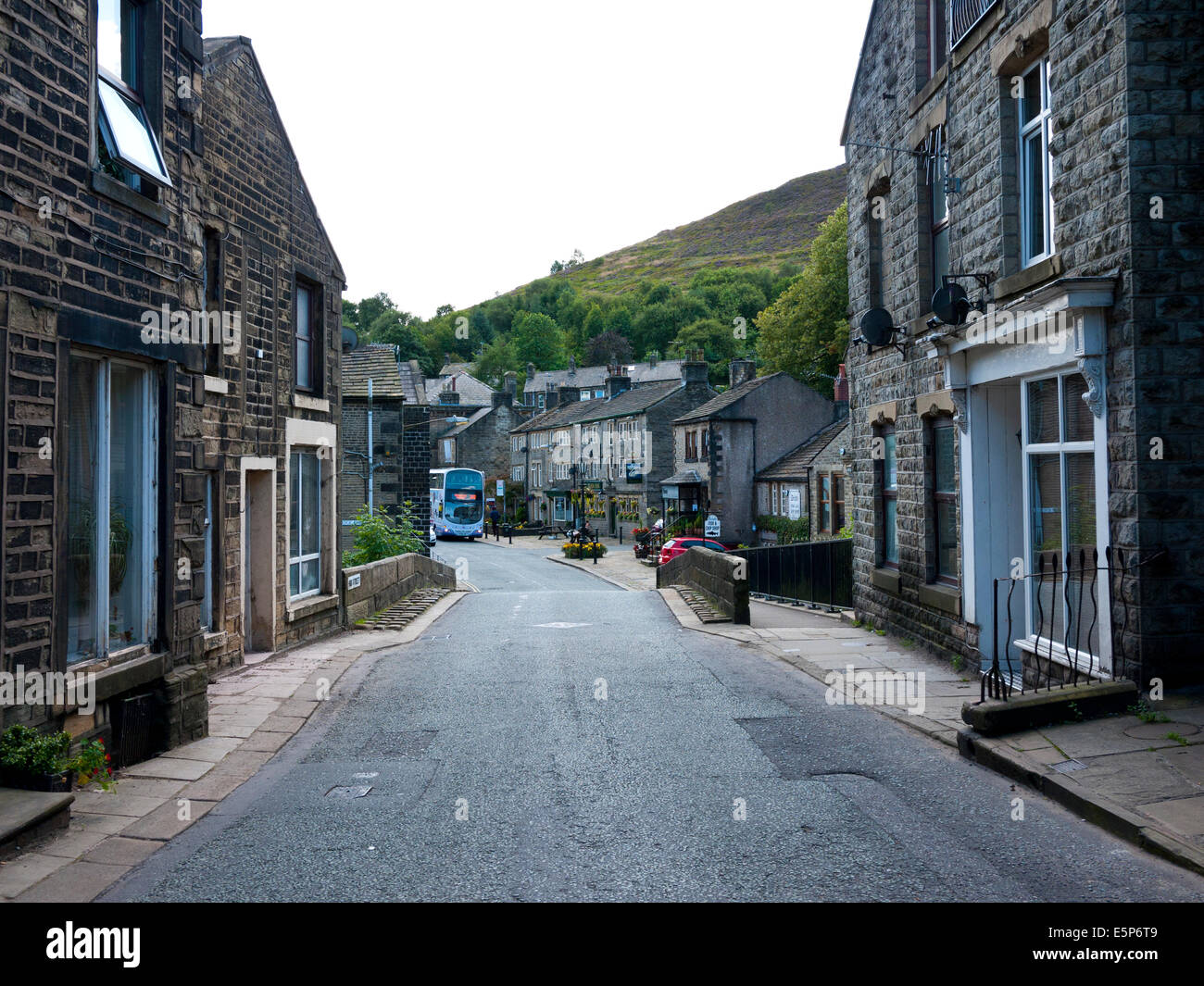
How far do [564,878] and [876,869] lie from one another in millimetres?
1662

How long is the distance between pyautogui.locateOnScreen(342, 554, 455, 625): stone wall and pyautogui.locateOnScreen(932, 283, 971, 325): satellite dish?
34.2 ft

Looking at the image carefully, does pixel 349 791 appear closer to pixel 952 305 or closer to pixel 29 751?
pixel 29 751

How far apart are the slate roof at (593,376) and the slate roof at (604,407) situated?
1635cm

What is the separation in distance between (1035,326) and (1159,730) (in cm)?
381

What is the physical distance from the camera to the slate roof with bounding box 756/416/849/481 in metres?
43.5

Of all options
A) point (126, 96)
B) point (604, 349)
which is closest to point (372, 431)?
point (126, 96)

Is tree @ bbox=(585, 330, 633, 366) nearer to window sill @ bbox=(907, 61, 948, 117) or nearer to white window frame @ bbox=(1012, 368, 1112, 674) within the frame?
window sill @ bbox=(907, 61, 948, 117)

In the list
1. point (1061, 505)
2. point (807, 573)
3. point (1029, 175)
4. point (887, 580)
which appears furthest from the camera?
point (807, 573)

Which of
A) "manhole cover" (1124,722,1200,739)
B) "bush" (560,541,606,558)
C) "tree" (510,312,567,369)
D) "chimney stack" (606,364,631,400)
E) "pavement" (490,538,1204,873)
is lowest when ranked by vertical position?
"bush" (560,541,606,558)

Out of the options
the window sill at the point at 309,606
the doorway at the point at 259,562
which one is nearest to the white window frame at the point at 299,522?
the window sill at the point at 309,606

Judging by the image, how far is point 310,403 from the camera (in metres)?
15.8

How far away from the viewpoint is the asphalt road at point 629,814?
5.25 m

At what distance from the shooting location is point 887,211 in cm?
1455

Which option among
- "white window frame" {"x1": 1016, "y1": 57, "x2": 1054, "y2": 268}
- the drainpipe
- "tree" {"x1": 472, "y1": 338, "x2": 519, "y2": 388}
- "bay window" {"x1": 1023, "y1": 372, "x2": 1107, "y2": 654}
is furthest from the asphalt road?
"tree" {"x1": 472, "y1": 338, "x2": 519, "y2": 388}
